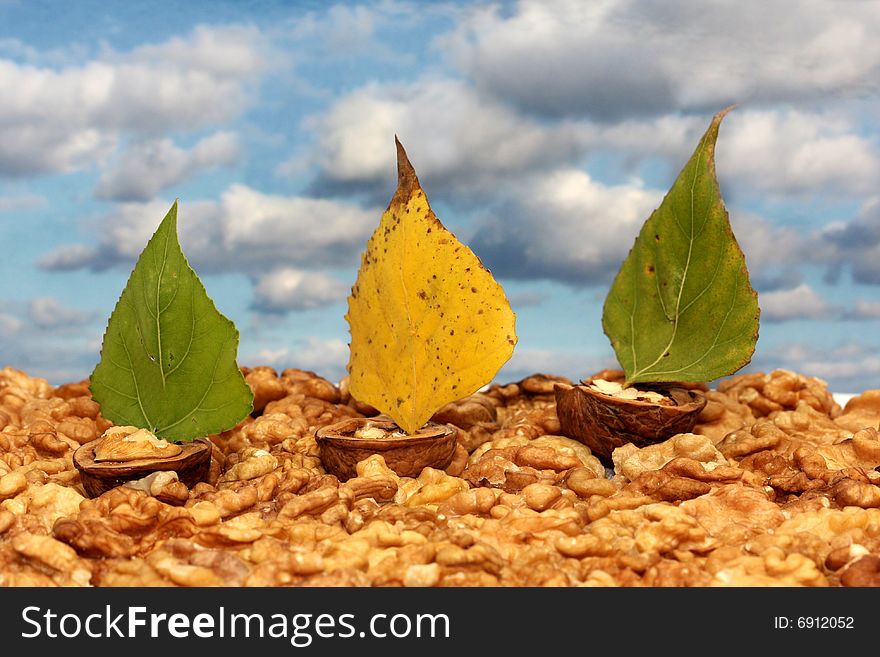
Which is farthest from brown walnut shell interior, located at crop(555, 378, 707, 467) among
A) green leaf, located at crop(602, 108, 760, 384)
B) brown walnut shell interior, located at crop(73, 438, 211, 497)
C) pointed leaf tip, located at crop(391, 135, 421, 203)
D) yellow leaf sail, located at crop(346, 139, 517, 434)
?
brown walnut shell interior, located at crop(73, 438, 211, 497)

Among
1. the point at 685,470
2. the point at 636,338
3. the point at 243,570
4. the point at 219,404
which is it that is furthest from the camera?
the point at 636,338

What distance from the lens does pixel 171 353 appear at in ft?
9.80

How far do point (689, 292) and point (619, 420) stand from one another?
56 cm

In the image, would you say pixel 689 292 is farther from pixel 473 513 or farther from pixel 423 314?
pixel 473 513

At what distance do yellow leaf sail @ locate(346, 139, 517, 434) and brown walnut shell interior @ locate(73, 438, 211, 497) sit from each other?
556 mm

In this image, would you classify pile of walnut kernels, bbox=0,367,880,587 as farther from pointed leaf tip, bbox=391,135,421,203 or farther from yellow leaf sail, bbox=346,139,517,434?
pointed leaf tip, bbox=391,135,421,203

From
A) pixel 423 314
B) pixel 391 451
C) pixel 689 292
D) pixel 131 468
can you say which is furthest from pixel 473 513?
pixel 689 292

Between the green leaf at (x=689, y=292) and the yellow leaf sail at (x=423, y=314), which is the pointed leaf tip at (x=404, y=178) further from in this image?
the green leaf at (x=689, y=292)

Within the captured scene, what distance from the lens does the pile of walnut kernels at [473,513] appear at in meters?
2.15

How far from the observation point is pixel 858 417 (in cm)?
368

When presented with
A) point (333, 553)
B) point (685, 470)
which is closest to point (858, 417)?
point (685, 470)

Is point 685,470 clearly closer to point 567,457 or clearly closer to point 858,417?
point 567,457
